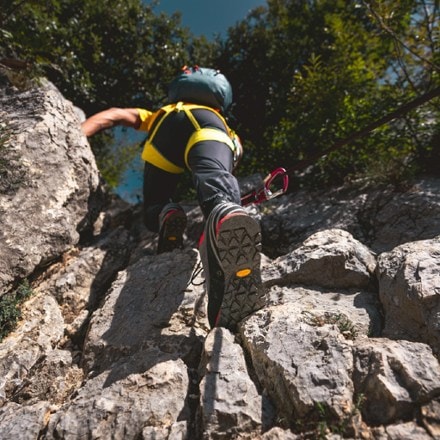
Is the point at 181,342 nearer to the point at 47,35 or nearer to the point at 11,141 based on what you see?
the point at 11,141

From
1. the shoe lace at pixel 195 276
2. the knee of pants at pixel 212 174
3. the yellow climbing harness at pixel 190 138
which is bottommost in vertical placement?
the shoe lace at pixel 195 276

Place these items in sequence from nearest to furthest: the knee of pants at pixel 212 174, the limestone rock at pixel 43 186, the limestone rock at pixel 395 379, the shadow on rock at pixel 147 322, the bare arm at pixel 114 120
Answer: the limestone rock at pixel 395 379, the shadow on rock at pixel 147 322, the knee of pants at pixel 212 174, the limestone rock at pixel 43 186, the bare arm at pixel 114 120

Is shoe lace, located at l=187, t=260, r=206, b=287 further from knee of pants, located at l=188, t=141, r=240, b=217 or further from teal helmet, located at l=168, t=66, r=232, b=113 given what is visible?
teal helmet, located at l=168, t=66, r=232, b=113

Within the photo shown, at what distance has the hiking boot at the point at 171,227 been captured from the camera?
3.23 metres

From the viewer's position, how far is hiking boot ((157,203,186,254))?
323 centimetres

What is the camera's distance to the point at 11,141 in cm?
320

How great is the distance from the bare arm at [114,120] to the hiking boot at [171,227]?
3.90 ft

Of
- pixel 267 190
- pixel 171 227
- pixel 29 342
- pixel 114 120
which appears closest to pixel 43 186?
pixel 114 120

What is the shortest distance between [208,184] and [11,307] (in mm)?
1847

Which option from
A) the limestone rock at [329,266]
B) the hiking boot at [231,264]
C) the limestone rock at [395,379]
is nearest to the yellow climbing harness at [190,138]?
the hiking boot at [231,264]

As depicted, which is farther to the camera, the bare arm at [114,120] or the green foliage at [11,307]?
the bare arm at [114,120]

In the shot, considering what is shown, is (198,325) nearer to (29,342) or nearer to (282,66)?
(29,342)

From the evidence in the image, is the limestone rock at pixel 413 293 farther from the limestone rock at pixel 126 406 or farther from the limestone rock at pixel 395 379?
the limestone rock at pixel 126 406

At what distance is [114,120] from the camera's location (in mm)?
3873
